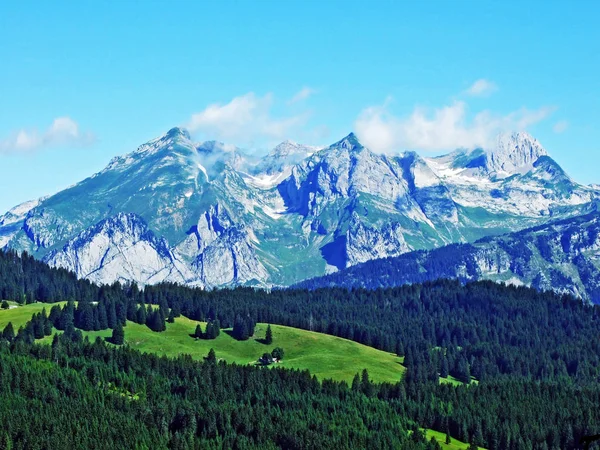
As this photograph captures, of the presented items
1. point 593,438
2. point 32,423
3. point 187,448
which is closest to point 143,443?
point 187,448

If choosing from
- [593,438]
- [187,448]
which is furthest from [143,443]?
[593,438]

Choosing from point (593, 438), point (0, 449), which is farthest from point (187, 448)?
point (593, 438)

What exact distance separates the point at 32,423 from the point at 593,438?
515 ft

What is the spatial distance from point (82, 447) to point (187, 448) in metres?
20.6

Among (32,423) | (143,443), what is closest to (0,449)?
(32,423)

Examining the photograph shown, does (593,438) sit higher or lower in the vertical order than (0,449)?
higher

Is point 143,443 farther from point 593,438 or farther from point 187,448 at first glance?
point 593,438

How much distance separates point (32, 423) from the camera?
19875 cm

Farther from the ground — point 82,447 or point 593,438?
point 593,438

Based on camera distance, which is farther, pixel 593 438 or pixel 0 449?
pixel 0 449

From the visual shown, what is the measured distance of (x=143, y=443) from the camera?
198m

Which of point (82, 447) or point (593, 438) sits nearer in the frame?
point (593, 438)

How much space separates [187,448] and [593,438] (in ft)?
487

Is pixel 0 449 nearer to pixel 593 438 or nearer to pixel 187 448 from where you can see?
pixel 187 448
